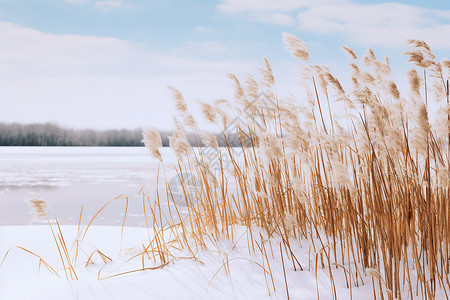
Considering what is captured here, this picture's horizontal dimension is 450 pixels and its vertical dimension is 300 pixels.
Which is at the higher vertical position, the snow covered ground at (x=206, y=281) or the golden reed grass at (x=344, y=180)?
the golden reed grass at (x=344, y=180)

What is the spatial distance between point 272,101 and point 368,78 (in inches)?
22.2

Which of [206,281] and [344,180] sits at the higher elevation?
[344,180]

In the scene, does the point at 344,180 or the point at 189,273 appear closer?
the point at 344,180

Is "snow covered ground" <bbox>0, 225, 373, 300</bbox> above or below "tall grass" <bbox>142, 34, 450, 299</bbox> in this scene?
below

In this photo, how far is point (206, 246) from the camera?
218 centimetres

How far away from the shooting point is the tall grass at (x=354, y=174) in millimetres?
1525

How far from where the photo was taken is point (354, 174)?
1.69 meters

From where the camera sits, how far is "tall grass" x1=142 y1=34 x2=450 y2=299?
153cm

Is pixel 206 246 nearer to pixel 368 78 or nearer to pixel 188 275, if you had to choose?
pixel 188 275

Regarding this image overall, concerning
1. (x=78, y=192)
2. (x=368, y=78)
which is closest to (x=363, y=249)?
(x=368, y=78)

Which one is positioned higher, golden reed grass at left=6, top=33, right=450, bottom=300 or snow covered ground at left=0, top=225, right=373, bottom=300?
golden reed grass at left=6, top=33, right=450, bottom=300

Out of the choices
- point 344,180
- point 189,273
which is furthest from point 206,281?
point 344,180

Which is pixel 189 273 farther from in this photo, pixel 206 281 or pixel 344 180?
pixel 344 180

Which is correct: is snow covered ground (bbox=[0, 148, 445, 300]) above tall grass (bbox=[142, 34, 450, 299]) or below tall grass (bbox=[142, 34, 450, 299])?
below
